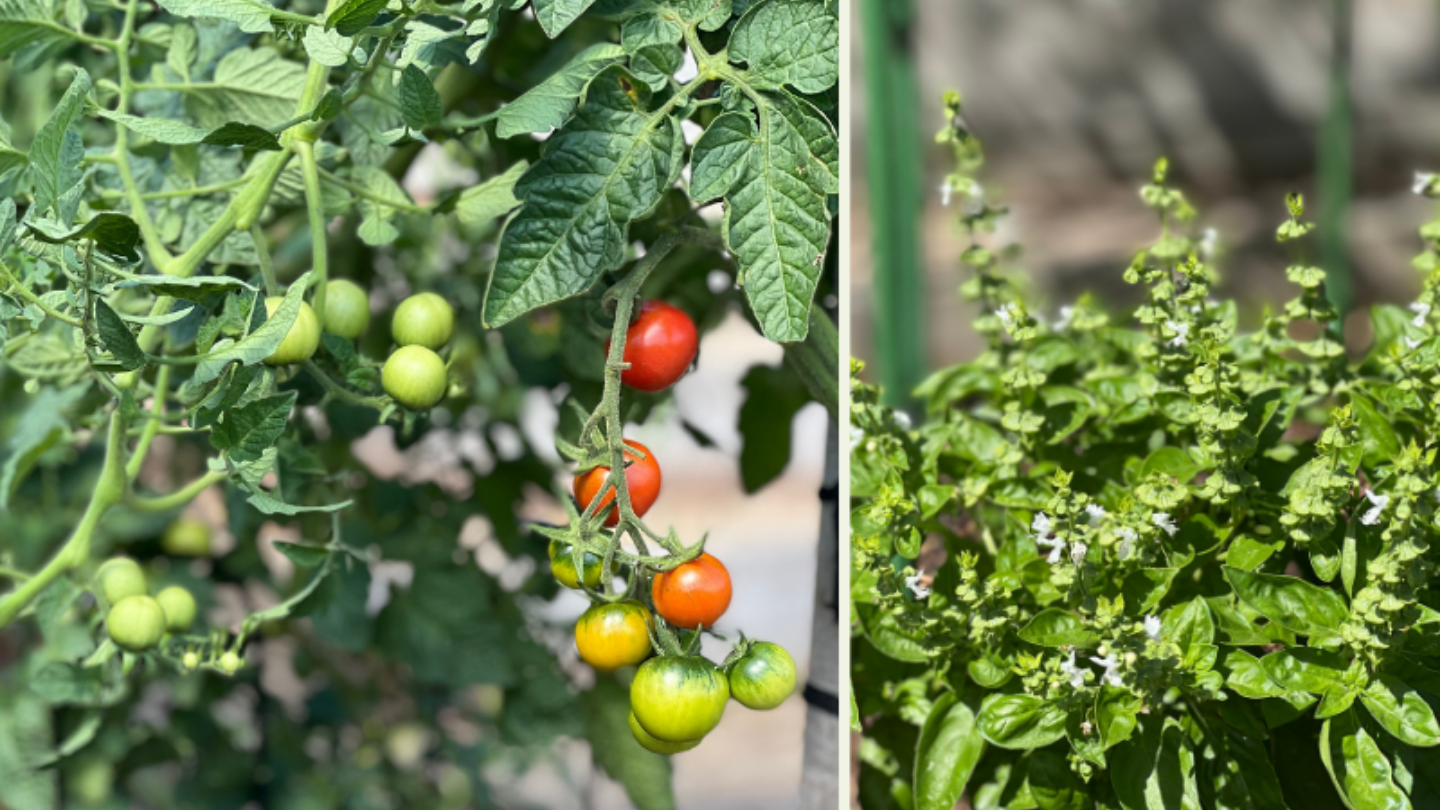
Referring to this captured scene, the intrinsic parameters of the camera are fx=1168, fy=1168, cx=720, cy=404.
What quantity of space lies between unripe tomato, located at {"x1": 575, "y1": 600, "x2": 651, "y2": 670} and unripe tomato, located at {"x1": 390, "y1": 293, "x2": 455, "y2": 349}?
16cm

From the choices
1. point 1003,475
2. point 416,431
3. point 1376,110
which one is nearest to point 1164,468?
→ point 1003,475

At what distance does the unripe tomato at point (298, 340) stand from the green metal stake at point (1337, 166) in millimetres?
1204

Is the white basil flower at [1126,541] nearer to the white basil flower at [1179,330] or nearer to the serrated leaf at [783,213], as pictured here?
the white basil flower at [1179,330]

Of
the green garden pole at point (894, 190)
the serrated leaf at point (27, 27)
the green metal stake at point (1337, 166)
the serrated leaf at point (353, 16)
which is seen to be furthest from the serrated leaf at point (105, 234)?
the green metal stake at point (1337, 166)

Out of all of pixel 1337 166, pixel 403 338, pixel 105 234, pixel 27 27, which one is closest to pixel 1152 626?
pixel 403 338

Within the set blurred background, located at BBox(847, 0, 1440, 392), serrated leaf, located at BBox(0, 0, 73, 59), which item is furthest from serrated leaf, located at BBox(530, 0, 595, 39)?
blurred background, located at BBox(847, 0, 1440, 392)

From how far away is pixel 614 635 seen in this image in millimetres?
478

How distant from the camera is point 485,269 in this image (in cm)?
94

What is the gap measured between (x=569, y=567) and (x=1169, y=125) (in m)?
1.98

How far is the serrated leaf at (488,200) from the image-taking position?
1.99 feet

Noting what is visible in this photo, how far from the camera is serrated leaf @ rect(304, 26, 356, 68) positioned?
1.55 feet

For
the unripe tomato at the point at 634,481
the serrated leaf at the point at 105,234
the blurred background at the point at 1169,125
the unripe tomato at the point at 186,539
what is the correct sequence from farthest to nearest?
the blurred background at the point at 1169,125, the unripe tomato at the point at 186,539, the unripe tomato at the point at 634,481, the serrated leaf at the point at 105,234

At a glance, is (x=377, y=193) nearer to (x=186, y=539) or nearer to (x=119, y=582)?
(x=119, y=582)

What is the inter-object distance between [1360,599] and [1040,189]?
164 centimetres
